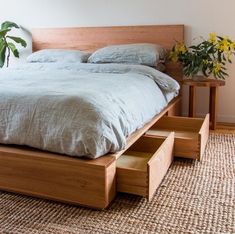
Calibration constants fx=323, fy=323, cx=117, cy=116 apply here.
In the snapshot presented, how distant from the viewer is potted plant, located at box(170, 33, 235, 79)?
305 centimetres

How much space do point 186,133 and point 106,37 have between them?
1.68m

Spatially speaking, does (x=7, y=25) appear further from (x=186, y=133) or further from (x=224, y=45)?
(x=186, y=133)

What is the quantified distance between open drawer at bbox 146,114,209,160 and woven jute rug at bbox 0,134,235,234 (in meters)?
0.26

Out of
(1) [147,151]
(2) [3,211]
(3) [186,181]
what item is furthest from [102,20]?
(2) [3,211]

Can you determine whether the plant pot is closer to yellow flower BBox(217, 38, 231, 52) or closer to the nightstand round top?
the nightstand round top

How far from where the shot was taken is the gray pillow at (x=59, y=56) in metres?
3.41

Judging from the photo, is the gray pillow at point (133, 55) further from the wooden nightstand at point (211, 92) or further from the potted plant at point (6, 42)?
the potted plant at point (6, 42)

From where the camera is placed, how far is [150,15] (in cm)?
349

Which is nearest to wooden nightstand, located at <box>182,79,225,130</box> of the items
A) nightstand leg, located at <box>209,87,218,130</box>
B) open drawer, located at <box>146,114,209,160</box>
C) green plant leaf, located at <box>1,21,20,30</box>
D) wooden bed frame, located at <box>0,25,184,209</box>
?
nightstand leg, located at <box>209,87,218,130</box>

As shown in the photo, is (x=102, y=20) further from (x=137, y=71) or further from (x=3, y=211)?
(x=3, y=211)

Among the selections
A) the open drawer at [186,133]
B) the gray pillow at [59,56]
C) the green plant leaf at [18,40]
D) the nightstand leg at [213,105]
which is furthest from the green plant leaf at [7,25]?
the nightstand leg at [213,105]

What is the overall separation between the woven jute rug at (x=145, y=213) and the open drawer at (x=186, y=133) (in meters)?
0.26

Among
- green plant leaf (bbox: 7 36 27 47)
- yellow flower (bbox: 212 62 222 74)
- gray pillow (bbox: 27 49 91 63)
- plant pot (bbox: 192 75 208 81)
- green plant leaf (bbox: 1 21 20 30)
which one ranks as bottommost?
plant pot (bbox: 192 75 208 81)

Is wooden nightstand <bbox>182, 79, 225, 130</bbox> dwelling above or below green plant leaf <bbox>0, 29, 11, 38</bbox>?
below
